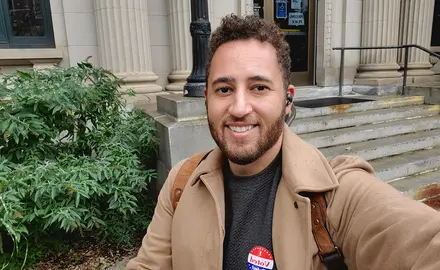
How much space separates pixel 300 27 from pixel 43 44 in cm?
608

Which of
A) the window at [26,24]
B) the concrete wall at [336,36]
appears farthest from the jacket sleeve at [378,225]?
the concrete wall at [336,36]

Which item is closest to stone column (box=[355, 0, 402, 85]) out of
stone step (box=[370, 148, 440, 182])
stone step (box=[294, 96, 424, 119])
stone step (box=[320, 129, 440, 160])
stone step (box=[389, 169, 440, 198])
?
stone step (box=[294, 96, 424, 119])

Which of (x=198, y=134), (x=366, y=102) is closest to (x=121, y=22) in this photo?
(x=198, y=134)

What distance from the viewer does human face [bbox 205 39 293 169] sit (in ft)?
4.86

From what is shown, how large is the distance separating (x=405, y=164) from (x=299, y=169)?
3877 mm

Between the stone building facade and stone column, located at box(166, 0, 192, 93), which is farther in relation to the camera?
stone column, located at box(166, 0, 192, 93)

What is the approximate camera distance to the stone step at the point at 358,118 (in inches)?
197

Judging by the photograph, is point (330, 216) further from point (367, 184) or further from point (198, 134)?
point (198, 134)

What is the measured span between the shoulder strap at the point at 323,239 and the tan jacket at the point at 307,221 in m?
0.02

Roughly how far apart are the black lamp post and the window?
3041 millimetres

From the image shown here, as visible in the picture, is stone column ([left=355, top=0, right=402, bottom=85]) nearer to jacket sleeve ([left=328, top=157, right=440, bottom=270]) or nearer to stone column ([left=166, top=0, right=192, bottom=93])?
stone column ([left=166, top=0, right=192, bottom=93])

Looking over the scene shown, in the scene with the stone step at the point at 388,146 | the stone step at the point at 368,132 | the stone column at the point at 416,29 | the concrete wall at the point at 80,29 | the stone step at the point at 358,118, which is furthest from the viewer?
the stone column at the point at 416,29

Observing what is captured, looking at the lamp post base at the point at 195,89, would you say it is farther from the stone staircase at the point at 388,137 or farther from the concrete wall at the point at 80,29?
the concrete wall at the point at 80,29

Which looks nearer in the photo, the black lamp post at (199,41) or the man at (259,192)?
the man at (259,192)
